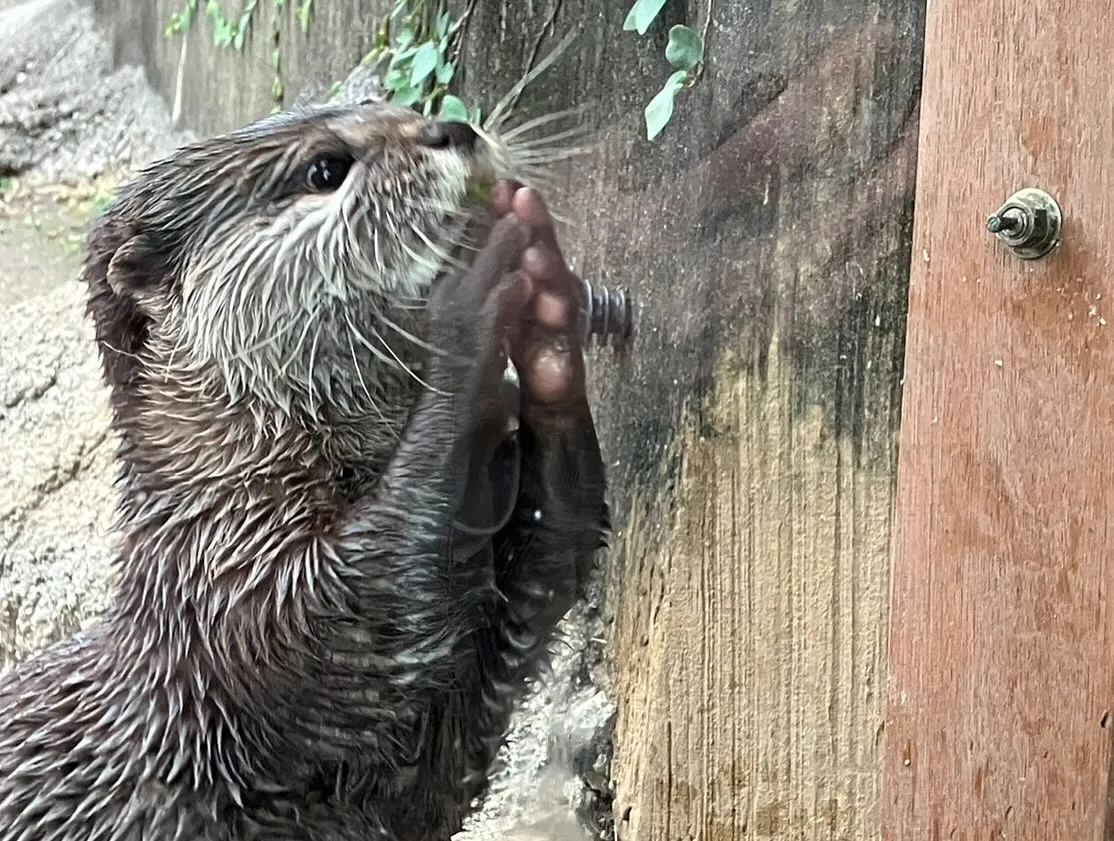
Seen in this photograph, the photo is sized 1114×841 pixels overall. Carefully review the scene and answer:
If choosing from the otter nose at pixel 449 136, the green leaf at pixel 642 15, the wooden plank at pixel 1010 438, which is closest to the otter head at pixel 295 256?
the otter nose at pixel 449 136

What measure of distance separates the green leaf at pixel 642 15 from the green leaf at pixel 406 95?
18cm

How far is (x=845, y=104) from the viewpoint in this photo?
2.37 ft

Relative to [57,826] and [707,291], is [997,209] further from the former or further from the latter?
[57,826]

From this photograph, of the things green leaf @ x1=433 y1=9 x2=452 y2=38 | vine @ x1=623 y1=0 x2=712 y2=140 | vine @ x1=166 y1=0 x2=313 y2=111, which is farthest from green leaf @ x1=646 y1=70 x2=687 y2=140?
vine @ x1=166 y1=0 x2=313 y2=111

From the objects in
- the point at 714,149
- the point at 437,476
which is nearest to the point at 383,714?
the point at 437,476

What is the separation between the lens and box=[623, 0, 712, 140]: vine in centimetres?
76

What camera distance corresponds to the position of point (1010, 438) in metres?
0.65

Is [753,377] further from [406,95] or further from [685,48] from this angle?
[406,95]

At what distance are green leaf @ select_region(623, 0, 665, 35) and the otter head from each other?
0.38 ft

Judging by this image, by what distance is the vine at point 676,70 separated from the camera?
2.50 feet

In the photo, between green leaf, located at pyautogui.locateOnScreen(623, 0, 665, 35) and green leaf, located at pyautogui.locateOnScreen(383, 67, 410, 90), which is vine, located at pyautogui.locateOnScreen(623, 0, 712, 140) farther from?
green leaf, located at pyautogui.locateOnScreen(383, 67, 410, 90)

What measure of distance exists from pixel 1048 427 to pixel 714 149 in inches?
9.9

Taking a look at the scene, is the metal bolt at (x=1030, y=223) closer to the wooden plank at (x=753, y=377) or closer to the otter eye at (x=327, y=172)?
Result: the wooden plank at (x=753, y=377)

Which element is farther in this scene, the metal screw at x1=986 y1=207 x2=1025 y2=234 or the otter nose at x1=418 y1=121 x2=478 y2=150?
the otter nose at x1=418 y1=121 x2=478 y2=150
